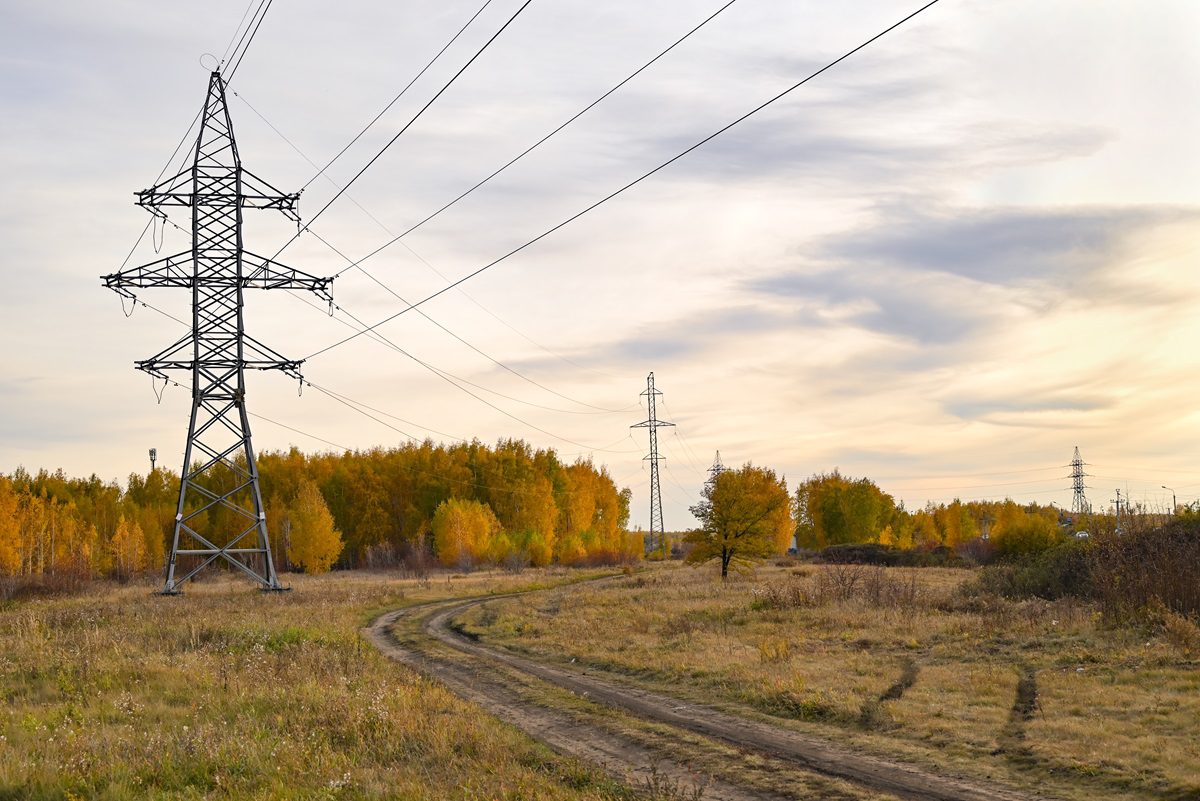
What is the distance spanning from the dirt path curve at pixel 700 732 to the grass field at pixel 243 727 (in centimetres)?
78

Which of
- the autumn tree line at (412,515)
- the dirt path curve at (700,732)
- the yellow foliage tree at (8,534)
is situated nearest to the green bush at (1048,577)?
the dirt path curve at (700,732)

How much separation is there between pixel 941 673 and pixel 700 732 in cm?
653

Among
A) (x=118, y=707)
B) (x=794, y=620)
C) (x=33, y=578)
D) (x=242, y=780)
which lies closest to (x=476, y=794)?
(x=242, y=780)

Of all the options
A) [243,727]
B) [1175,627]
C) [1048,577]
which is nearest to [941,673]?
[1175,627]

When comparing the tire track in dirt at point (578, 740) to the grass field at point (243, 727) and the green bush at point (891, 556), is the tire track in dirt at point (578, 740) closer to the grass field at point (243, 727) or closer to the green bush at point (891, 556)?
the grass field at point (243, 727)

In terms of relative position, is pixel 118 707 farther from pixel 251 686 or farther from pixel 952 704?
pixel 952 704

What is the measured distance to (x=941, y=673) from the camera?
18.2 metres

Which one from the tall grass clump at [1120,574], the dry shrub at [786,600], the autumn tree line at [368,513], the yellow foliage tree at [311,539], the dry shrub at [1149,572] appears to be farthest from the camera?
the autumn tree line at [368,513]

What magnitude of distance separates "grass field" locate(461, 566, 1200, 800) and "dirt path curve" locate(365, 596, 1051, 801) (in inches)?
24.7

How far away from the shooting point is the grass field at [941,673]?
40.0ft

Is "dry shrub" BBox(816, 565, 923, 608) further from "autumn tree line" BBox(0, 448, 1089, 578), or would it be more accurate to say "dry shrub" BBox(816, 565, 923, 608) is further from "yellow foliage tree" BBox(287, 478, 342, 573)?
"yellow foliage tree" BBox(287, 478, 342, 573)

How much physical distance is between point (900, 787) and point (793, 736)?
117 inches

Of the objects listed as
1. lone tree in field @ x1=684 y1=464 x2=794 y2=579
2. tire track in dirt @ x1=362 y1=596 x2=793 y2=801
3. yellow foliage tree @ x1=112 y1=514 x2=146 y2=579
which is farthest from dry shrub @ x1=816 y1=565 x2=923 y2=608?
yellow foliage tree @ x1=112 y1=514 x2=146 y2=579

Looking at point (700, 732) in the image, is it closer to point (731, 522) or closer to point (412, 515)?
point (731, 522)
